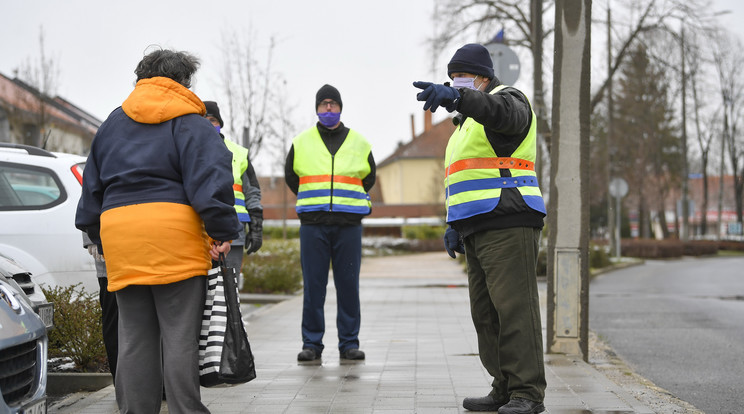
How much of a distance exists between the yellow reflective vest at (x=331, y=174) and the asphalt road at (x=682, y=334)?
112 inches

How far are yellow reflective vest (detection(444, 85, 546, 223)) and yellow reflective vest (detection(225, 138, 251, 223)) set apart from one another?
247cm

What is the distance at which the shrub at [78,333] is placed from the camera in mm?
6578

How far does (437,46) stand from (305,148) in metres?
23.3

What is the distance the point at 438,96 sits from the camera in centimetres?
425

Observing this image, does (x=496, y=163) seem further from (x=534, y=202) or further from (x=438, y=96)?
(x=438, y=96)

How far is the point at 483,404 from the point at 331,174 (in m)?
2.78

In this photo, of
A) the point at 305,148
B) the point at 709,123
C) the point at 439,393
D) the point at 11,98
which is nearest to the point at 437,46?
the point at 11,98

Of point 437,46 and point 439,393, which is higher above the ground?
point 437,46

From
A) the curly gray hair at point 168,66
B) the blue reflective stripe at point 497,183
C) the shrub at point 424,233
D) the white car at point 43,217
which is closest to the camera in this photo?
the curly gray hair at point 168,66

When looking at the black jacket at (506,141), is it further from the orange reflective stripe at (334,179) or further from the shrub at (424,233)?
the shrub at (424,233)

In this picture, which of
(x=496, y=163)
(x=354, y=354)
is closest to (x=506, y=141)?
(x=496, y=163)

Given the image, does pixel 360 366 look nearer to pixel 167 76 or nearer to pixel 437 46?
pixel 167 76

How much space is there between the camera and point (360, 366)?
7.02m

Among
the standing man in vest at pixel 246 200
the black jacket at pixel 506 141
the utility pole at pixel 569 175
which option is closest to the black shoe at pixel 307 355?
the standing man in vest at pixel 246 200
